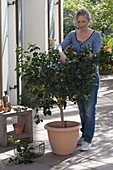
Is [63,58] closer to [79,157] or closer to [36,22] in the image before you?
[79,157]

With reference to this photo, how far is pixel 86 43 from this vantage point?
17.2ft

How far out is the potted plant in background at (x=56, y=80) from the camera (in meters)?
4.88

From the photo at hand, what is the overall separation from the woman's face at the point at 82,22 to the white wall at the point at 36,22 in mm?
4086

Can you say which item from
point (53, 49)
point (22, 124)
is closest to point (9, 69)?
point (22, 124)

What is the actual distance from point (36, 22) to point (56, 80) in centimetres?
467

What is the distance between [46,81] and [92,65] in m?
0.58

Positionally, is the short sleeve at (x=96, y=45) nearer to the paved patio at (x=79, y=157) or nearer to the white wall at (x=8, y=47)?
the paved patio at (x=79, y=157)

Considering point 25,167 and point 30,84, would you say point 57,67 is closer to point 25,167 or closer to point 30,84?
point 30,84

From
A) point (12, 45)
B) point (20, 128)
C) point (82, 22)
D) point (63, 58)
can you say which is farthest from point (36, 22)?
point (63, 58)

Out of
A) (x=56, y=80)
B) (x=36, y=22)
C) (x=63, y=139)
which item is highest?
(x=36, y=22)

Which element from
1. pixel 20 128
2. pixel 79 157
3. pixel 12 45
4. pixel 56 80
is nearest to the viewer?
pixel 56 80

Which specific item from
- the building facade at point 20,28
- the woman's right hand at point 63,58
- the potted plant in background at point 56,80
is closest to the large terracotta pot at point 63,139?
the potted plant in background at point 56,80

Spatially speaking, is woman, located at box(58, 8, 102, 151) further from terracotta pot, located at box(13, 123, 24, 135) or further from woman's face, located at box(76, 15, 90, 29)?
terracotta pot, located at box(13, 123, 24, 135)

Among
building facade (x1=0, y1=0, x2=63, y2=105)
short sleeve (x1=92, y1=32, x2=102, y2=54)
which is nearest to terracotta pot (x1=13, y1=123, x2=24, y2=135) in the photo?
short sleeve (x1=92, y1=32, x2=102, y2=54)
